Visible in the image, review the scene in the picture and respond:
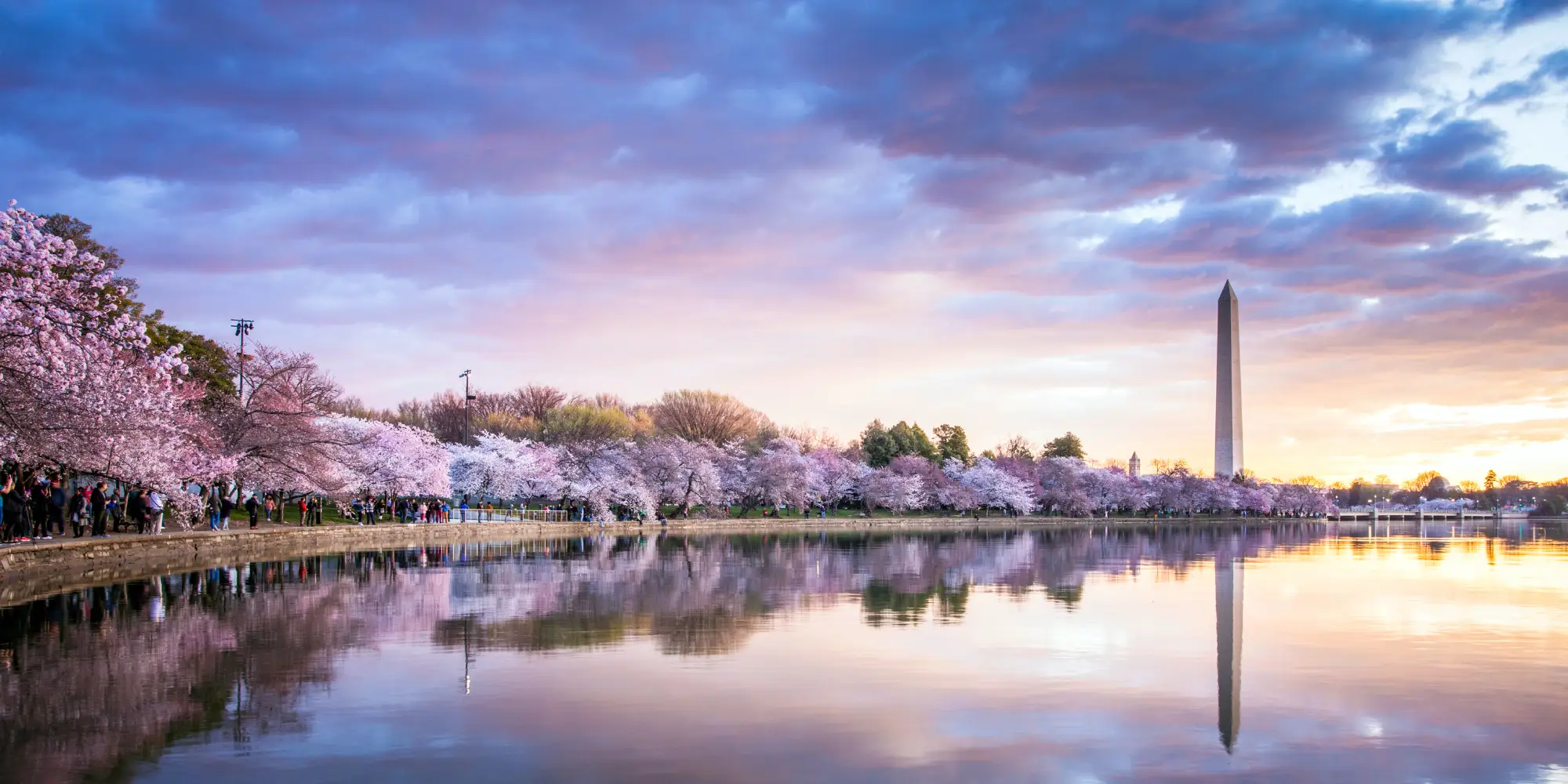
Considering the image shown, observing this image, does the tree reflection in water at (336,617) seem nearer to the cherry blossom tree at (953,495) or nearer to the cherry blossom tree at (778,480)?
the cherry blossom tree at (778,480)

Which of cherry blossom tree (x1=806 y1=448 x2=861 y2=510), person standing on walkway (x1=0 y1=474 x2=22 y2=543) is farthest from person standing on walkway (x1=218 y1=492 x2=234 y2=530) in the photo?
cherry blossom tree (x1=806 y1=448 x2=861 y2=510)

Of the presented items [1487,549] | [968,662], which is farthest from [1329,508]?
[968,662]

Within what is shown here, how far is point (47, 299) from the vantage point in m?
18.3

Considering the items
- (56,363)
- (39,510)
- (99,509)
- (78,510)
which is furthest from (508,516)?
(56,363)

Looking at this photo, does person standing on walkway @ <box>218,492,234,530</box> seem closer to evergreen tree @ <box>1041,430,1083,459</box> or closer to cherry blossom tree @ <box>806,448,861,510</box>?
cherry blossom tree @ <box>806,448,861,510</box>

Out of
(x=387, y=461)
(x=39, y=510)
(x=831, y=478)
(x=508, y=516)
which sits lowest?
(x=508, y=516)

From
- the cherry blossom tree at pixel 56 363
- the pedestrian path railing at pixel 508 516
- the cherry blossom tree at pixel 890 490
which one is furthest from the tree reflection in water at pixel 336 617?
the cherry blossom tree at pixel 890 490

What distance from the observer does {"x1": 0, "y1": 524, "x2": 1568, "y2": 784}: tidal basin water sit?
933 cm

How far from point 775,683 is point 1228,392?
92.7m

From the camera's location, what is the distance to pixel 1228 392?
97.6m

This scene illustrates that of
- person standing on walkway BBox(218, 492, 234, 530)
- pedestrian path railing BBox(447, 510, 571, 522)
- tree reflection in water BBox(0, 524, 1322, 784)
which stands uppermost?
person standing on walkway BBox(218, 492, 234, 530)

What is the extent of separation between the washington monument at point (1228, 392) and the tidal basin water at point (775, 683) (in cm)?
7252

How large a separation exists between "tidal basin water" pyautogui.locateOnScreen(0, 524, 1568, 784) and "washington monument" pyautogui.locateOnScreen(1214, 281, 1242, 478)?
7252 centimetres

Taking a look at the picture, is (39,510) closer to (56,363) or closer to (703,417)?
(56,363)
